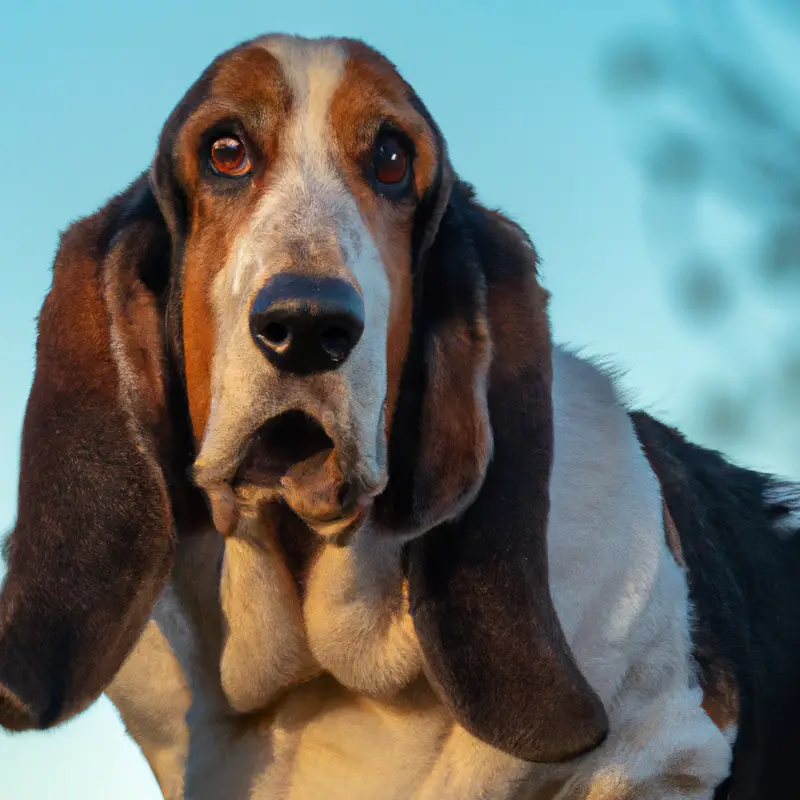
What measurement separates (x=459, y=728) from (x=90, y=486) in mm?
948

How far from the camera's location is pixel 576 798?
321 centimetres

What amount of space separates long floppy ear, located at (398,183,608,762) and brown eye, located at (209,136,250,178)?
1.56 feet

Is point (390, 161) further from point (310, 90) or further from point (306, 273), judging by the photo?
point (306, 273)

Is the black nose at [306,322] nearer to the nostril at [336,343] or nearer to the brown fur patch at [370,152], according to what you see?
the nostril at [336,343]

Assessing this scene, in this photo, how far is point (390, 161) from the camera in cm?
304

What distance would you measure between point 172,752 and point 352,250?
4.24 feet

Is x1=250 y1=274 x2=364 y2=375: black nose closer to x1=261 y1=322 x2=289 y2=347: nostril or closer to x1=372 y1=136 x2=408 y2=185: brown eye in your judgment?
x1=261 y1=322 x2=289 y2=347: nostril

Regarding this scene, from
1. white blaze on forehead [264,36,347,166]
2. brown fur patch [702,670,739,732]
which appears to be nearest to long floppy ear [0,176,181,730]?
white blaze on forehead [264,36,347,166]

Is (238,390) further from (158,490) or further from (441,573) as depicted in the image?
(441,573)

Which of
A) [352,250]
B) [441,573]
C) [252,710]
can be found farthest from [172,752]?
[352,250]

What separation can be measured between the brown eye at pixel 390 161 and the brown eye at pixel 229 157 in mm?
266

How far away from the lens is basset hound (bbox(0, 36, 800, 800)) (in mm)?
2883

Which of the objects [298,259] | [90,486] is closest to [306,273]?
[298,259]

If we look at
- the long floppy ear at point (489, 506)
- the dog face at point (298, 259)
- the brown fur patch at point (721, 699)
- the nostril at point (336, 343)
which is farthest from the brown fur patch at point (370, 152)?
the brown fur patch at point (721, 699)
